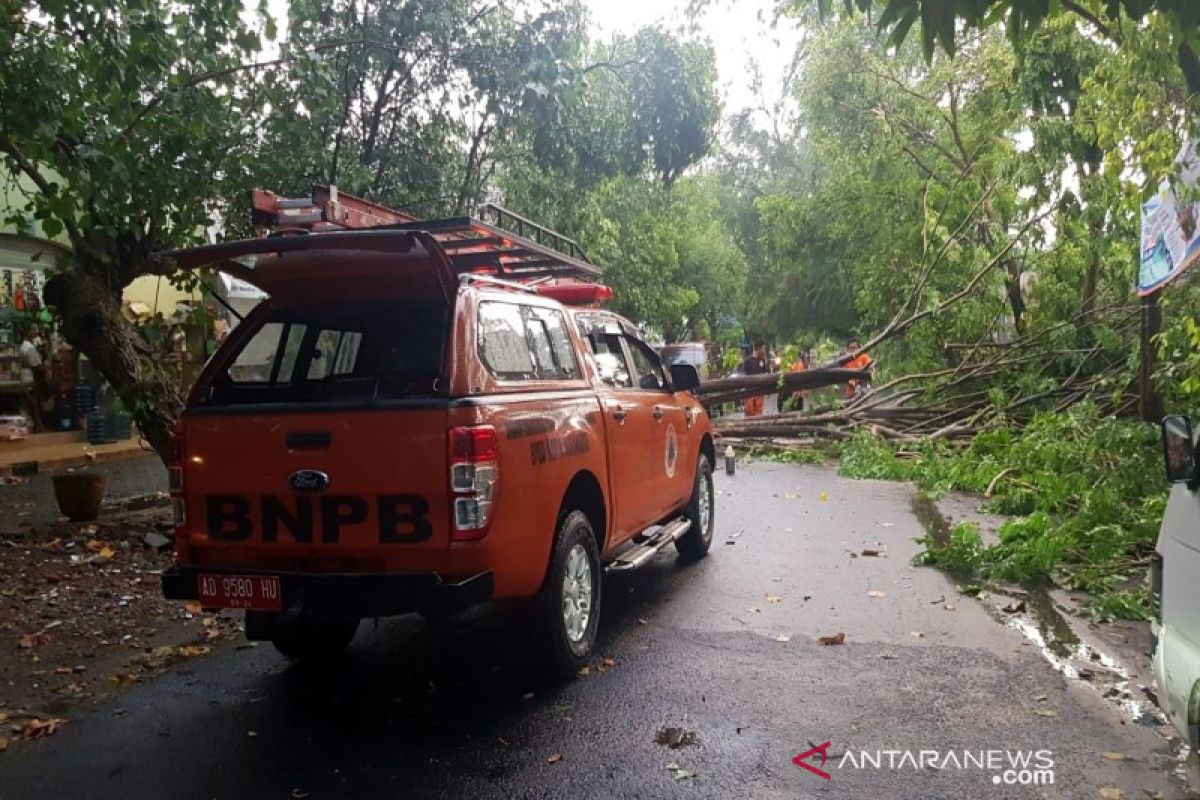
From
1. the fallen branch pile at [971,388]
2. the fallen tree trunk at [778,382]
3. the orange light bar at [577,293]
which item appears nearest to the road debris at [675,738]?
the orange light bar at [577,293]

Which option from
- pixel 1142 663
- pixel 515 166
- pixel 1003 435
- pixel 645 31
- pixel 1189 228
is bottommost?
pixel 1142 663

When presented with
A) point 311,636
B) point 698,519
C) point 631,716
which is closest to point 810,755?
point 631,716

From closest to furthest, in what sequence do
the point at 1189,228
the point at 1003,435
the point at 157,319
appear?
1. the point at 1189,228
2. the point at 157,319
3. the point at 1003,435

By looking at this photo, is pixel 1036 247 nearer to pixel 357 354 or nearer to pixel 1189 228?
pixel 1189 228

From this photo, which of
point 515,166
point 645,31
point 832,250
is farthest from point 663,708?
point 832,250

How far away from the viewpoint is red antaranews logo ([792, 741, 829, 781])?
12.5ft

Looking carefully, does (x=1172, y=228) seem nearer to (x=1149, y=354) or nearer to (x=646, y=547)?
(x=1149, y=354)

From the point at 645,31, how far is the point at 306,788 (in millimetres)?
14032

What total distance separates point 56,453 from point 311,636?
10303 millimetres

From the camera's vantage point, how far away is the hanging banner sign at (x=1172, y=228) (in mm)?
5242

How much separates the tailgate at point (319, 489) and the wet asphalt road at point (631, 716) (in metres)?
0.83

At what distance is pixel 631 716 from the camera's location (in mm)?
4410

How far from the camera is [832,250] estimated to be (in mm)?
25203

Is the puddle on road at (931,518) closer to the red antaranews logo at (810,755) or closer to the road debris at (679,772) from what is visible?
the red antaranews logo at (810,755)
